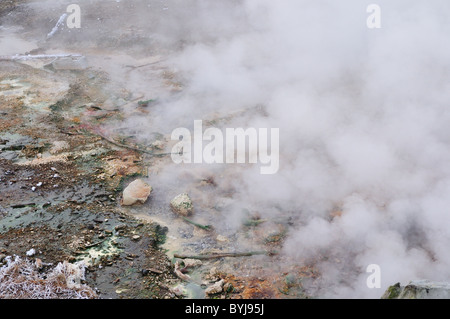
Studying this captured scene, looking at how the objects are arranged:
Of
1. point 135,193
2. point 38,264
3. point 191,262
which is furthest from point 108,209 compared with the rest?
point 191,262

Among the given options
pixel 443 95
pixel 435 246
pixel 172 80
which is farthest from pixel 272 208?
pixel 172 80

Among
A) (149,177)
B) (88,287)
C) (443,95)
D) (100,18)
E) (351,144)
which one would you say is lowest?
(88,287)

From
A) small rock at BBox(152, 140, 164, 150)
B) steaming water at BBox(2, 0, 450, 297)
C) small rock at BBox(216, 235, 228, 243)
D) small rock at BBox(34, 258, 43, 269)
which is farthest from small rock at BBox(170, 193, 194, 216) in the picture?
small rock at BBox(34, 258, 43, 269)

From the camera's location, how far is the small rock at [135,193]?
15.8ft

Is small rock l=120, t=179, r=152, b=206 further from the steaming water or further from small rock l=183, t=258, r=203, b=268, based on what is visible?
small rock l=183, t=258, r=203, b=268

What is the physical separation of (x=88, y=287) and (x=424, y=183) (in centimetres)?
399

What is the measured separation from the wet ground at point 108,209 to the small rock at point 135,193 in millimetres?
87

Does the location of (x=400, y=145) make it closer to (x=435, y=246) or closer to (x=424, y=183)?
(x=424, y=183)

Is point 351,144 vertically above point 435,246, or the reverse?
point 351,144

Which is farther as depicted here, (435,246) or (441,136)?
(441,136)

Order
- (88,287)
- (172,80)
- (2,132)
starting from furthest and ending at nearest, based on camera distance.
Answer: (172,80) → (2,132) → (88,287)

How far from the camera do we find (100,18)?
10.9 m

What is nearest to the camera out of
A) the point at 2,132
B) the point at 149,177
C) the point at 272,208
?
the point at 272,208

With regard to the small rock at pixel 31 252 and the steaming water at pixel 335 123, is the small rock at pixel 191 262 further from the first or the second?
the small rock at pixel 31 252
